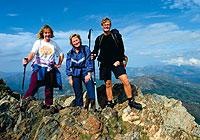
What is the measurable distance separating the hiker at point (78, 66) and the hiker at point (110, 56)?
0.54m

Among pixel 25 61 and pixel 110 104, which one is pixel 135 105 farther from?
pixel 25 61

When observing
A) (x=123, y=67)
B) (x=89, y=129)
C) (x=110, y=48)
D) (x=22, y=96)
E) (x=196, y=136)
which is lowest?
(x=196, y=136)

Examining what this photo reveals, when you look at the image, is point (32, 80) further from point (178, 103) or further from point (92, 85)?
point (178, 103)

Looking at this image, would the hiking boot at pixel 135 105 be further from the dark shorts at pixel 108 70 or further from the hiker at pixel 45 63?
the hiker at pixel 45 63

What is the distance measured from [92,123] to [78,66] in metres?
3.74

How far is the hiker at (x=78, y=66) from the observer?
15.7 meters

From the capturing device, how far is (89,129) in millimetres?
13414

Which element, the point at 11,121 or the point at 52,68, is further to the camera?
the point at 52,68

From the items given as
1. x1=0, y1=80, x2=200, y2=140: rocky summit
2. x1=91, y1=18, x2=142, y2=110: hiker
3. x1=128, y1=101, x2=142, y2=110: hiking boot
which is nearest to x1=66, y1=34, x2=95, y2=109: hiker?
x1=91, y1=18, x2=142, y2=110: hiker

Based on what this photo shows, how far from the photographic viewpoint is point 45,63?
1548cm

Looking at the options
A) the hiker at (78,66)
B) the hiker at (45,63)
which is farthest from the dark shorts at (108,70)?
the hiker at (45,63)

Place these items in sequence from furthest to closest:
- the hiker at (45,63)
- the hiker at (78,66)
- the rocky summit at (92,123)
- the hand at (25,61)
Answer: the hiker at (78,66) → the hiker at (45,63) → the hand at (25,61) → the rocky summit at (92,123)

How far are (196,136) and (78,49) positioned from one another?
8330 millimetres

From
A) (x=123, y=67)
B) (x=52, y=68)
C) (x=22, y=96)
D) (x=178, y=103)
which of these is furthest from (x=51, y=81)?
(x=178, y=103)
